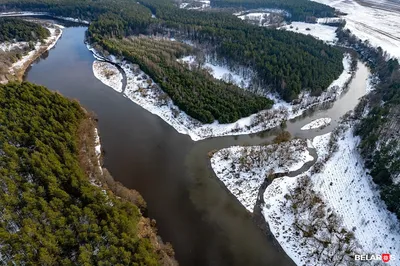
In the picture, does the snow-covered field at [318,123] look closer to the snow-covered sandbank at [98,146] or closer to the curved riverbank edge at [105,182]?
the curved riverbank edge at [105,182]

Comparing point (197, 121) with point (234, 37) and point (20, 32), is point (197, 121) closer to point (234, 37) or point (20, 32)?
point (234, 37)

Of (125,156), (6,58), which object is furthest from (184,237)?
(6,58)

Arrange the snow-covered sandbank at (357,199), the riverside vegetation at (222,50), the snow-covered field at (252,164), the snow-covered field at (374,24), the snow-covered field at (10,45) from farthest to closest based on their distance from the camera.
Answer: the snow-covered field at (374,24) < the snow-covered field at (10,45) < the riverside vegetation at (222,50) < the snow-covered field at (252,164) < the snow-covered sandbank at (357,199)

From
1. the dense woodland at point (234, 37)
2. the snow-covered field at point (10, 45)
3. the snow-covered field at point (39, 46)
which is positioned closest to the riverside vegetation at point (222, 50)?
the dense woodland at point (234, 37)

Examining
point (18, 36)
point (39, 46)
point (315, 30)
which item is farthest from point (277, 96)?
point (18, 36)

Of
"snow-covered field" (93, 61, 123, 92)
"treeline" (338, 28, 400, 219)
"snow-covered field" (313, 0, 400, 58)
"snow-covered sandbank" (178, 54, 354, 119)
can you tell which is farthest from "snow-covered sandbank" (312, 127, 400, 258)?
"snow-covered field" (313, 0, 400, 58)

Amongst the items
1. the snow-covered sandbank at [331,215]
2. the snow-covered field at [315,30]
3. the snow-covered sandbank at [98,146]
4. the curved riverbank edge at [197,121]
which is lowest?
the snow-covered sandbank at [331,215]
